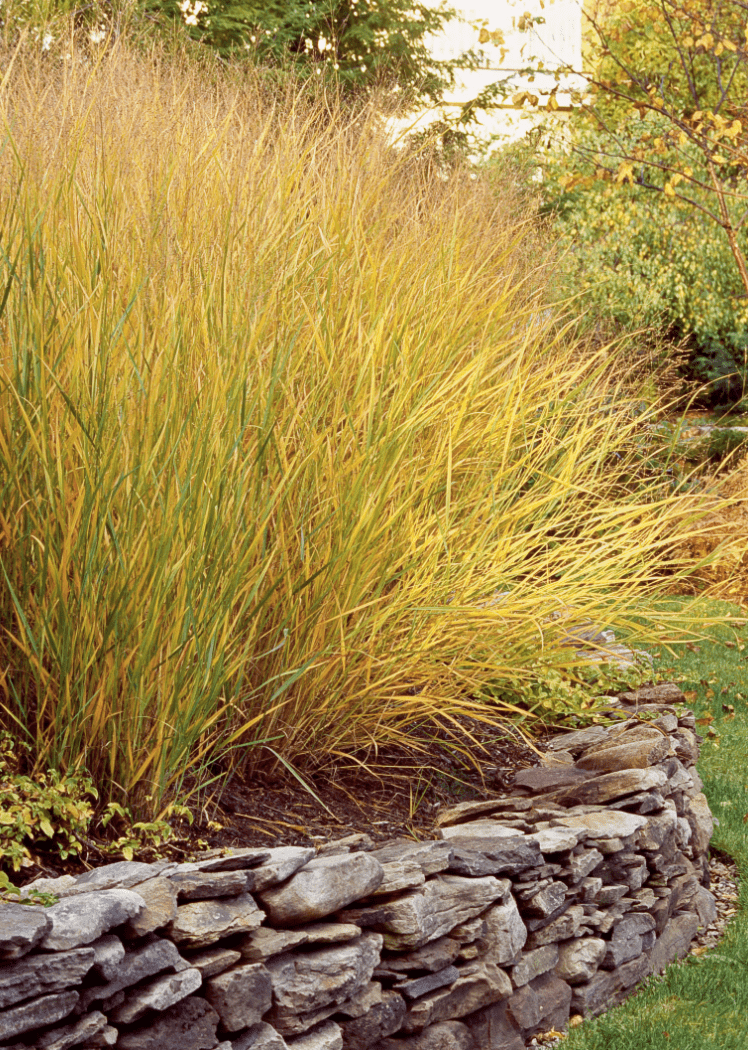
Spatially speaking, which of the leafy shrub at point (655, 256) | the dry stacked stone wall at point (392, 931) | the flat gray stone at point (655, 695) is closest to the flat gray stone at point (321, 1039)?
the dry stacked stone wall at point (392, 931)

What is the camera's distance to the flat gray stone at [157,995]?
199 cm

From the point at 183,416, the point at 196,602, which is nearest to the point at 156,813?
the point at 196,602

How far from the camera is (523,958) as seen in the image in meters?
2.87

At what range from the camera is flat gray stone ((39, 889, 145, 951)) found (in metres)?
1.86

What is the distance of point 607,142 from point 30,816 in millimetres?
11136

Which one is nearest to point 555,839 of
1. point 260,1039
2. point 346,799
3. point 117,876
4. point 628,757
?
point 346,799

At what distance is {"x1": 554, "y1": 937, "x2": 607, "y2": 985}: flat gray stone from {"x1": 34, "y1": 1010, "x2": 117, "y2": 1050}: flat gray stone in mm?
1528

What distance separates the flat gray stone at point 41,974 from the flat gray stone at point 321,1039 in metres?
0.63

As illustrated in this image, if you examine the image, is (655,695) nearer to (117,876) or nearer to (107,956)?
(117,876)

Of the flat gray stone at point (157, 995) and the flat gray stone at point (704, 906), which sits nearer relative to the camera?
the flat gray stone at point (157, 995)

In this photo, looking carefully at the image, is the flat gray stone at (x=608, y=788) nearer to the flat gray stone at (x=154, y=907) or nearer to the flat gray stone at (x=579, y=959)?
the flat gray stone at (x=579, y=959)

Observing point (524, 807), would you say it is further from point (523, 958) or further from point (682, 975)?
point (682, 975)

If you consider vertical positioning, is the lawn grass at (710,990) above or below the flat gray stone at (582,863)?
below

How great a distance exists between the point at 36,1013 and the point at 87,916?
0.18 meters
